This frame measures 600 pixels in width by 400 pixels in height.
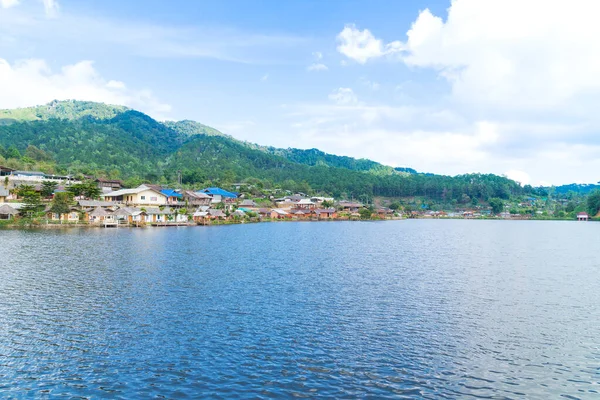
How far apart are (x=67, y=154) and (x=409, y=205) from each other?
136653mm

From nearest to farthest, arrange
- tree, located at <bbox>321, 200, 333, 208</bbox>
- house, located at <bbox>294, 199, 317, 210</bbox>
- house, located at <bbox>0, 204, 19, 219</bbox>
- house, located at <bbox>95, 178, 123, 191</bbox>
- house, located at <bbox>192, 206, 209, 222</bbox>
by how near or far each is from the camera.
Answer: house, located at <bbox>0, 204, 19, 219</bbox>, house, located at <bbox>192, 206, 209, 222</bbox>, house, located at <bbox>95, 178, 123, 191</bbox>, house, located at <bbox>294, 199, 317, 210</bbox>, tree, located at <bbox>321, 200, 333, 208</bbox>

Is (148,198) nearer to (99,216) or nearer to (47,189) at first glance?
(99,216)

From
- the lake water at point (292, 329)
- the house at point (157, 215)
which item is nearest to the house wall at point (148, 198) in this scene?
the house at point (157, 215)

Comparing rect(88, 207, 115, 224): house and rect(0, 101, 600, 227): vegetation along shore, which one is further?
rect(0, 101, 600, 227): vegetation along shore

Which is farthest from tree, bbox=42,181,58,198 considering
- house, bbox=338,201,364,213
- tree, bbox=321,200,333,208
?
house, bbox=338,201,364,213

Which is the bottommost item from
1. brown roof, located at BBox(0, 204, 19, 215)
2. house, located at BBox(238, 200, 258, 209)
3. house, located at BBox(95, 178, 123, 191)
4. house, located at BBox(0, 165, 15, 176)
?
brown roof, located at BBox(0, 204, 19, 215)

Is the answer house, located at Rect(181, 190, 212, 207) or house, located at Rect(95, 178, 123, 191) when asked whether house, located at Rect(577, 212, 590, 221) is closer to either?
house, located at Rect(181, 190, 212, 207)

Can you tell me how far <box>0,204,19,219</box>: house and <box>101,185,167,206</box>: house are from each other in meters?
20.1

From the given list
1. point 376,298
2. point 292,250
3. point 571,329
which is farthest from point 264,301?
point 292,250

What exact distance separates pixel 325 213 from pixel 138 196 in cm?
5380

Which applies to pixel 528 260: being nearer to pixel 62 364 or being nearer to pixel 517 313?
pixel 517 313

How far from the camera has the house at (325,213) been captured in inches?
4631

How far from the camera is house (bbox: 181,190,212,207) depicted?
9671 centimetres

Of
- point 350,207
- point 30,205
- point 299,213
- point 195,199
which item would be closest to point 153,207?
point 195,199
